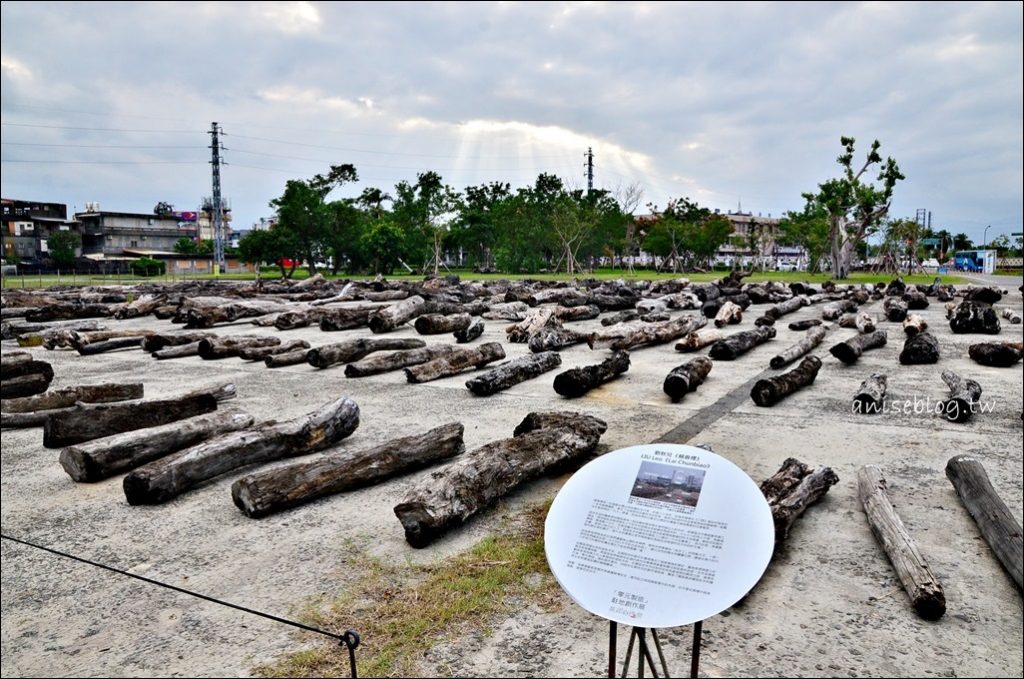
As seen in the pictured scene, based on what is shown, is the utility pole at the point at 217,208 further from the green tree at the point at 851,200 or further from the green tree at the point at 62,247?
the green tree at the point at 851,200

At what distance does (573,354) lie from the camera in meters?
11.2

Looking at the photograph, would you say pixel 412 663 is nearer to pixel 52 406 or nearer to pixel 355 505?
pixel 355 505

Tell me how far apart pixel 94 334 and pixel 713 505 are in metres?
13.3

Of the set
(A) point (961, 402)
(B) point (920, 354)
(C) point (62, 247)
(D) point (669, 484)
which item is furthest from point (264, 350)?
(C) point (62, 247)

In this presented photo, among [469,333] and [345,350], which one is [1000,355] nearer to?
[469,333]

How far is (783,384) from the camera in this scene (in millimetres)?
7566

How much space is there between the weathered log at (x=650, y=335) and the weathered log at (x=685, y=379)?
2.96 meters

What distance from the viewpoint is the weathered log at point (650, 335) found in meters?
11.6

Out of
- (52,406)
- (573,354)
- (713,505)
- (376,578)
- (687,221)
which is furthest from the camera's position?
(687,221)

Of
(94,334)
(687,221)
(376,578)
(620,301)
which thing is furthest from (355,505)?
(687,221)

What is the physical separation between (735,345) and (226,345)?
8502 millimetres

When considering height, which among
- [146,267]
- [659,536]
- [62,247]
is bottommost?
[659,536]

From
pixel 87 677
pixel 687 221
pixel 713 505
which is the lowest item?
pixel 87 677

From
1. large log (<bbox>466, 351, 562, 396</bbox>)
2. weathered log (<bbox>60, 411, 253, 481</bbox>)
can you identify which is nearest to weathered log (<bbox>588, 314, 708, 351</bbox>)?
large log (<bbox>466, 351, 562, 396</bbox>)
